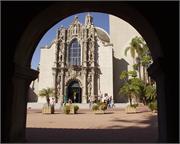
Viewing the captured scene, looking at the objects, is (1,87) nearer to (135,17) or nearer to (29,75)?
(29,75)

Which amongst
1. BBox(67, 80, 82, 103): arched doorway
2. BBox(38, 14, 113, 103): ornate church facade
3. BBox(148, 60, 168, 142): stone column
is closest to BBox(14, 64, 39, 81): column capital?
BBox(148, 60, 168, 142): stone column

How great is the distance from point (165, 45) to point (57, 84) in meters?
39.4

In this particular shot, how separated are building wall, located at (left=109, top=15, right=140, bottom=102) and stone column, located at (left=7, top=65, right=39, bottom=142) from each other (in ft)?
121

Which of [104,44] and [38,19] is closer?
[38,19]

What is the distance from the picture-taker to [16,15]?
6.18 metres

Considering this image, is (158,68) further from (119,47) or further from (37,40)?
(119,47)

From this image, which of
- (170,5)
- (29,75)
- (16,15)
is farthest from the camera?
(29,75)

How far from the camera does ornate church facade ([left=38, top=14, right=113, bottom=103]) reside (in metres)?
43.5

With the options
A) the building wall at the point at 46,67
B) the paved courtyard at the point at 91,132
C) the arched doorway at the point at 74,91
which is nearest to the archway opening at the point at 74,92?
the arched doorway at the point at 74,91

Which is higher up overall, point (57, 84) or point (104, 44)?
point (104, 44)

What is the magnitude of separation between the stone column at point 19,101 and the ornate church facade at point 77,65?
35.0 meters

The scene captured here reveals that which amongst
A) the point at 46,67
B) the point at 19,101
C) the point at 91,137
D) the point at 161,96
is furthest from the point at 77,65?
the point at 161,96

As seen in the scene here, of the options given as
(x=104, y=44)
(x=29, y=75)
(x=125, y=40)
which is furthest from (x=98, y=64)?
(x=29, y=75)

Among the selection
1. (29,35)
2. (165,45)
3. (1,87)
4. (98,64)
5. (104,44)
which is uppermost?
(104,44)
